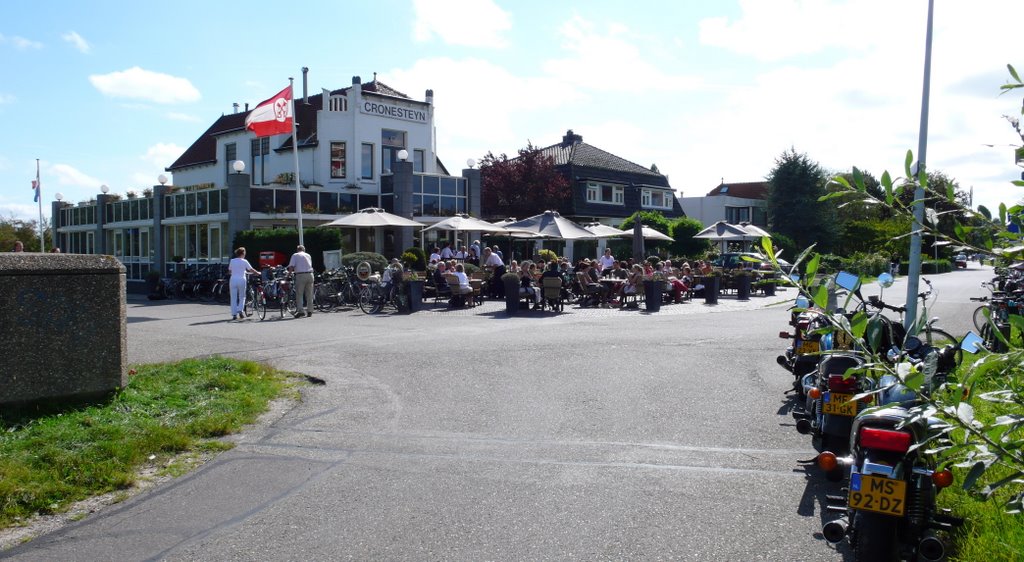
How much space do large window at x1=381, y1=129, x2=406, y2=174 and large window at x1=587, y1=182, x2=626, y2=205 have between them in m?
17.3

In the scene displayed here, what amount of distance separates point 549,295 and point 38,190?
3272 cm

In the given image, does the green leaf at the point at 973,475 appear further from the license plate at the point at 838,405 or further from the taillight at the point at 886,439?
the license plate at the point at 838,405

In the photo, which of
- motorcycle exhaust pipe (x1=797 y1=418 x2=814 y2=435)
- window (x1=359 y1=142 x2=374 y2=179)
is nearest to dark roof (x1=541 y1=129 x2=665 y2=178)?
window (x1=359 y1=142 x2=374 y2=179)

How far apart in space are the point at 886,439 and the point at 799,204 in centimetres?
5690

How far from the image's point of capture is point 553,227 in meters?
26.5

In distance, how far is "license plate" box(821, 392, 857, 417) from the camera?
5.22m

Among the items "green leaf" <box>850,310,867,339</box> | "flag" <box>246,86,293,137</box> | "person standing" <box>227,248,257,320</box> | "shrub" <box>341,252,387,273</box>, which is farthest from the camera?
"shrub" <box>341,252,387,273</box>

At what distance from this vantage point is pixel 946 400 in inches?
108

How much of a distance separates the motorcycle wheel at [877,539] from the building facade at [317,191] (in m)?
28.3

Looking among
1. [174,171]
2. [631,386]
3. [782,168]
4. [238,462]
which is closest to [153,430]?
[238,462]

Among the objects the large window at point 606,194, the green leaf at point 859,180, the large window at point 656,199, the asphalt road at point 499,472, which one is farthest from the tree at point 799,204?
the green leaf at point 859,180

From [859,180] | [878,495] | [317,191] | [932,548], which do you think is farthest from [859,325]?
[317,191]

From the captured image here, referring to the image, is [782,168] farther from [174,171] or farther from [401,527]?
[401,527]

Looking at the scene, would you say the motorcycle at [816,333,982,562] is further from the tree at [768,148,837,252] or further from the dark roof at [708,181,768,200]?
the dark roof at [708,181,768,200]
